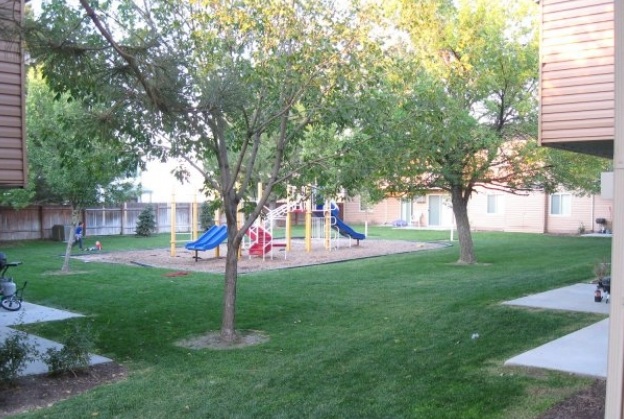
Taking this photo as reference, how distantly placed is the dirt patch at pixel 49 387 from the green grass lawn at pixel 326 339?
21cm

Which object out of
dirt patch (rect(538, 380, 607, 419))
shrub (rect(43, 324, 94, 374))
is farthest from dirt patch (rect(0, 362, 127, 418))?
dirt patch (rect(538, 380, 607, 419))

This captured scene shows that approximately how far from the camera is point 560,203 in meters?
31.6

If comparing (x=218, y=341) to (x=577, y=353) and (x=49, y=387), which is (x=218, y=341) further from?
(x=577, y=353)

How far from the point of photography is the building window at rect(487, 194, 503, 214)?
111 ft

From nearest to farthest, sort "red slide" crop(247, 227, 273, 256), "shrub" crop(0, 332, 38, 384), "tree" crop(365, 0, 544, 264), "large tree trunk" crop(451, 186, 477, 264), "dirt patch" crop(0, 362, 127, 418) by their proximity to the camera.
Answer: "dirt patch" crop(0, 362, 127, 418) < "shrub" crop(0, 332, 38, 384) < "tree" crop(365, 0, 544, 264) < "large tree trunk" crop(451, 186, 477, 264) < "red slide" crop(247, 227, 273, 256)

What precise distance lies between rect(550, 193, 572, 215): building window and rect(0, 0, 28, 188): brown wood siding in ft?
95.4

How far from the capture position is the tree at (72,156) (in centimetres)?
758

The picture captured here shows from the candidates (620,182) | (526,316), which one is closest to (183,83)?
A: (620,182)

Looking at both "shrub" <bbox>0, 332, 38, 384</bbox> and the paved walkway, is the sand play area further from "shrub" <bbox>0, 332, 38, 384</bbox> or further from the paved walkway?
"shrub" <bbox>0, 332, 38, 384</bbox>

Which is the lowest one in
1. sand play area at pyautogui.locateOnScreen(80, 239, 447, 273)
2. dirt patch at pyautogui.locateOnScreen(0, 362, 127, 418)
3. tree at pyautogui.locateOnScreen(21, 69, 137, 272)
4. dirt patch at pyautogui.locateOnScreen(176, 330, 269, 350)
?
dirt patch at pyautogui.locateOnScreen(0, 362, 127, 418)

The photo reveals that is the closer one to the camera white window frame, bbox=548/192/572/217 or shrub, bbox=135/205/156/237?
shrub, bbox=135/205/156/237

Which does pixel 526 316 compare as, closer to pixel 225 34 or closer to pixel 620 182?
pixel 225 34

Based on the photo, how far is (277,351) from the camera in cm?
729

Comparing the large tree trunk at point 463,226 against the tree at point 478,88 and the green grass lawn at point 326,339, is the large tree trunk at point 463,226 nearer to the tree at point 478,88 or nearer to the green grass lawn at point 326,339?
the tree at point 478,88
